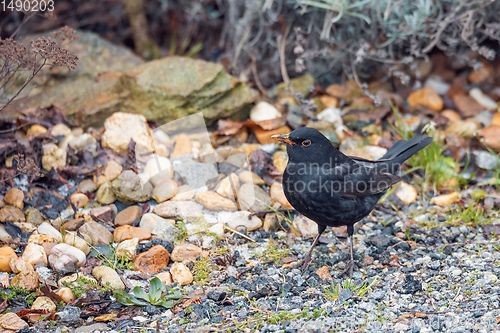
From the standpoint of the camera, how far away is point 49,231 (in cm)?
395

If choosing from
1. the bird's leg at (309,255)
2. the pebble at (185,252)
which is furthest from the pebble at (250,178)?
the pebble at (185,252)

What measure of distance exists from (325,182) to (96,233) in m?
1.82

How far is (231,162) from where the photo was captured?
4895 millimetres

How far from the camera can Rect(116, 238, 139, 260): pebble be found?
383cm

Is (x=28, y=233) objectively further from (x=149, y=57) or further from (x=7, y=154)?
(x=149, y=57)

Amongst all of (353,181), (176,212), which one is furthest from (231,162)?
(353,181)

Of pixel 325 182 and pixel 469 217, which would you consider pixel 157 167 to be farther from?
pixel 469 217

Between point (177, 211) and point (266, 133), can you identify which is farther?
point (266, 133)

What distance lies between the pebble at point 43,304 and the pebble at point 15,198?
120cm

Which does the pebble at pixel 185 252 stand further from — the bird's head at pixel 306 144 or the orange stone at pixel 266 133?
the orange stone at pixel 266 133

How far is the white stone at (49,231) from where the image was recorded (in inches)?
154

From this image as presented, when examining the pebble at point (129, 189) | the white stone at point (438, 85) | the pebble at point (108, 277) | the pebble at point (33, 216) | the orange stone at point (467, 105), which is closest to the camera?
the pebble at point (108, 277)

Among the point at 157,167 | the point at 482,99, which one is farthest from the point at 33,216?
the point at 482,99

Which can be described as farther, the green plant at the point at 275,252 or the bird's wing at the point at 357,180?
the green plant at the point at 275,252
